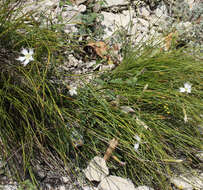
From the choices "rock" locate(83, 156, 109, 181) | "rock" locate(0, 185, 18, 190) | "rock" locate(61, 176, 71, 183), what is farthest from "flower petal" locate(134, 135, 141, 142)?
"rock" locate(0, 185, 18, 190)

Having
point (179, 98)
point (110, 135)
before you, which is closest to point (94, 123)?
point (110, 135)

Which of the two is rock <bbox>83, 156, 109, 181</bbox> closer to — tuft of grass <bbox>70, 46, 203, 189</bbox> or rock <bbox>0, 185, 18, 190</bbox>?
tuft of grass <bbox>70, 46, 203, 189</bbox>

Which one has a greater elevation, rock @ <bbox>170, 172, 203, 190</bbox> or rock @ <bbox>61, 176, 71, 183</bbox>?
rock @ <bbox>61, 176, 71, 183</bbox>

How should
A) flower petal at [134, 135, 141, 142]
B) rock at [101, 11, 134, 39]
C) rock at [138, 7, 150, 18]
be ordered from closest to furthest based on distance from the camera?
flower petal at [134, 135, 141, 142]
rock at [101, 11, 134, 39]
rock at [138, 7, 150, 18]

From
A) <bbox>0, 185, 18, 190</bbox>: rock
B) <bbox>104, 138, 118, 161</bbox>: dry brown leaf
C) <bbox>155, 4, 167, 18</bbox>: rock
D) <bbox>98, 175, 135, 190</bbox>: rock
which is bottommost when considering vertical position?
<bbox>98, 175, 135, 190</bbox>: rock

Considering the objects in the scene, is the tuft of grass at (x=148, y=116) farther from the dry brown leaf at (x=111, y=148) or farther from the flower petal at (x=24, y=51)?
the flower petal at (x=24, y=51)

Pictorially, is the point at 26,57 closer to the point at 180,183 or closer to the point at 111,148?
the point at 111,148

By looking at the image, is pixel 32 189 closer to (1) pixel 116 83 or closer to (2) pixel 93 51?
(1) pixel 116 83
